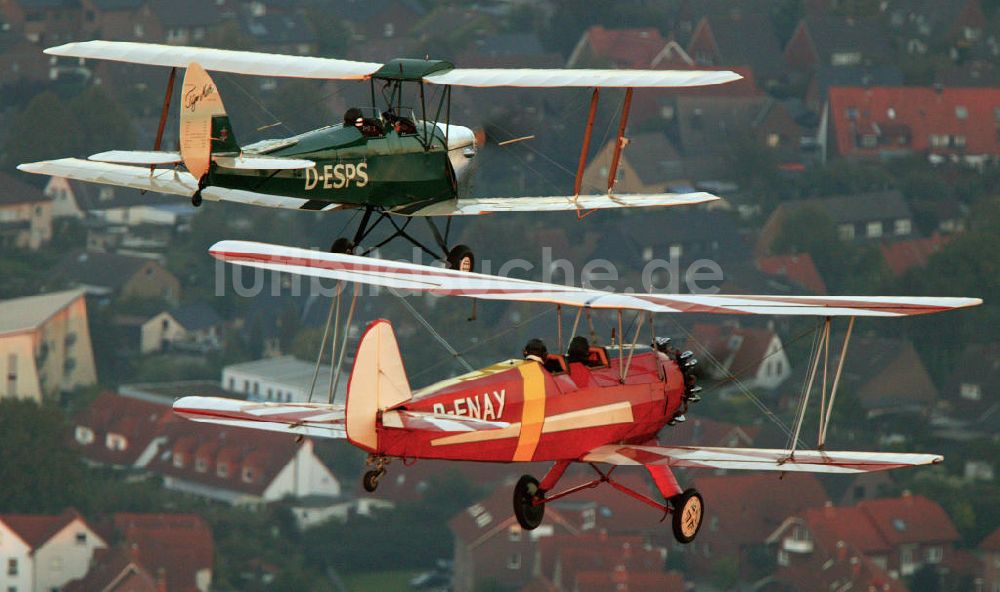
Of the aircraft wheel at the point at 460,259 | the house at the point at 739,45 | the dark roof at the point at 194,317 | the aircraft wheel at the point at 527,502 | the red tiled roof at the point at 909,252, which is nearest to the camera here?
the aircraft wheel at the point at 527,502

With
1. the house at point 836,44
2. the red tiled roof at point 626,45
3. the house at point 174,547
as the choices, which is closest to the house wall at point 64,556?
the house at point 174,547

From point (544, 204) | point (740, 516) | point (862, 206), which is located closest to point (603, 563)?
point (740, 516)

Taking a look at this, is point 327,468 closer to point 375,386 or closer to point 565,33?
point 565,33

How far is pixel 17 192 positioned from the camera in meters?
125

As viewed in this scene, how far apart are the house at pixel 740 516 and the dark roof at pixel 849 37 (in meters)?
67.0

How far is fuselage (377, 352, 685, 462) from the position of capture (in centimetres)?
2031

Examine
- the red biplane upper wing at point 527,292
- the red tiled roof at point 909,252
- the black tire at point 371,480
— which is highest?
the red biplane upper wing at point 527,292

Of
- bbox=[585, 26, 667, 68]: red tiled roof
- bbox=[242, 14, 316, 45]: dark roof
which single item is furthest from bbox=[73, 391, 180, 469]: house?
bbox=[242, 14, 316, 45]: dark roof

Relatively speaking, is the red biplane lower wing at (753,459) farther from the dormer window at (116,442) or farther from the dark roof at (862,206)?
the dark roof at (862,206)

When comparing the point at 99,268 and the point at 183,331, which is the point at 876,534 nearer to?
the point at 183,331

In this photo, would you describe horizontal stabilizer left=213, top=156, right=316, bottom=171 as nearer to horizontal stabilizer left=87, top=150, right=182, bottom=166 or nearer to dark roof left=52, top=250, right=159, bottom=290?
horizontal stabilizer left=87, top=150, right=182, bottom=166

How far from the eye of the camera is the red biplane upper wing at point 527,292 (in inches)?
814

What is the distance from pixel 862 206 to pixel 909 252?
5.82 metres

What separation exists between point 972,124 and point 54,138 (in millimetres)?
47938
